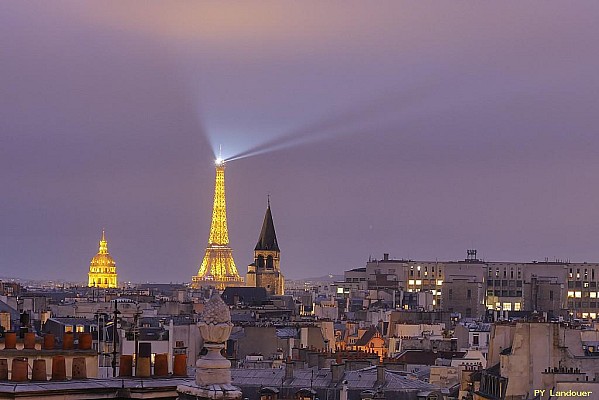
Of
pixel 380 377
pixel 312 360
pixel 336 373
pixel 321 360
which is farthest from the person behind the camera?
pixel 312 360

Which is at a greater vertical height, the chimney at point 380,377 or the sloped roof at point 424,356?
the chimney at point 380,377

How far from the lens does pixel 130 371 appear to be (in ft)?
46.5

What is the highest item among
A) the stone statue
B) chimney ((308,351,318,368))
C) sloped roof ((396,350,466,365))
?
the stone statue

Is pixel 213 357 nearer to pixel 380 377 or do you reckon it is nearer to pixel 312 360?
pixel 380 377

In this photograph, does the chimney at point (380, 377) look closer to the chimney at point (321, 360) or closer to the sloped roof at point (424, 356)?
the chimney at point (321, 360)

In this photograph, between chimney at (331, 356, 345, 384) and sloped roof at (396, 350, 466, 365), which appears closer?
chimney at (331, 356, 345, 384)

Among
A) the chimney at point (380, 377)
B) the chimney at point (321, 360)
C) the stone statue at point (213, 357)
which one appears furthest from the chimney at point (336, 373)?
the stone statue at point (213, 357)

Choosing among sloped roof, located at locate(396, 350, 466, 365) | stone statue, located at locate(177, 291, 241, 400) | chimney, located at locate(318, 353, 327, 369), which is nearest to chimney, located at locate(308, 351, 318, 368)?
chimney, located at locate(318, 353, 327, 369)

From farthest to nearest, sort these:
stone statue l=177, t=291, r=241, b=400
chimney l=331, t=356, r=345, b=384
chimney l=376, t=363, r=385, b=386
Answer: chimney l=331, t=356, r=345, b=384, chimney l=376, t=363, r=385, b=386, stone statue l=177, t=291, r=241, b=400

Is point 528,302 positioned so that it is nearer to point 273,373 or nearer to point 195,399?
point 273,373

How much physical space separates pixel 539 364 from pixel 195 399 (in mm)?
42880

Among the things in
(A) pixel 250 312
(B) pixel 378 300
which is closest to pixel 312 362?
(A) pixel 250 312

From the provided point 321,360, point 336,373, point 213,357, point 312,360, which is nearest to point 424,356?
point 312,360

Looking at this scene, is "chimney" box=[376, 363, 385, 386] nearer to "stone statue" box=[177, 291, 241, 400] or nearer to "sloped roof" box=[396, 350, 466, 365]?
"sloped roof" box=[396, 350, 466, 365]
